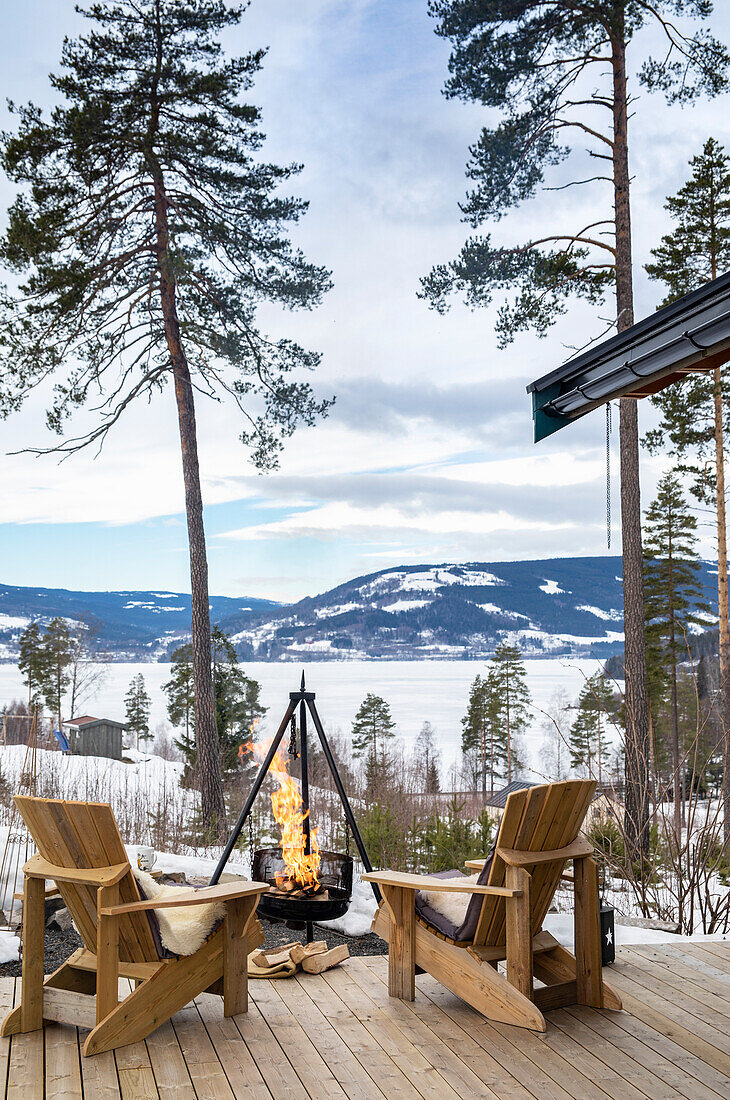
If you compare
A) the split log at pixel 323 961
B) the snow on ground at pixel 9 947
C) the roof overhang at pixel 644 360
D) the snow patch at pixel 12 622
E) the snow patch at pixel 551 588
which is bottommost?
the snow on ground at pixel 9 947

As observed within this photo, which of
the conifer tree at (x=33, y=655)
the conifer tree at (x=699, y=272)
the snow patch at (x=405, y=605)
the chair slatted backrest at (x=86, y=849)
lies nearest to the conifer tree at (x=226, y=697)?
the conifer tree at (x=699, y=272)

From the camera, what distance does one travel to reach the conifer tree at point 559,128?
345 inches

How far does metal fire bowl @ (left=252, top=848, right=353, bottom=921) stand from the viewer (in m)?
4.21

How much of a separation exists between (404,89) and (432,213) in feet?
11.0

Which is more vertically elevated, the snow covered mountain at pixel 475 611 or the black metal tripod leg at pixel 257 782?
the snow covered mountain at pixel 475 611

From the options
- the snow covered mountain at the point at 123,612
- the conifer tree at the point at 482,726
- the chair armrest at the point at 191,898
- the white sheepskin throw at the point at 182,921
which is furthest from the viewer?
the snow covered mountain at the point at 123,612

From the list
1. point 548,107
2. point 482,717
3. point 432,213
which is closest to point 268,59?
point 548,107

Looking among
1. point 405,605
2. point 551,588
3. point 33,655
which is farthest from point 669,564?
point 405,605

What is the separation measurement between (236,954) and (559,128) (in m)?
8.83

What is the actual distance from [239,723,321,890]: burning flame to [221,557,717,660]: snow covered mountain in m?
69.2

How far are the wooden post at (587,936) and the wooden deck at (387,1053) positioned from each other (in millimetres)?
74

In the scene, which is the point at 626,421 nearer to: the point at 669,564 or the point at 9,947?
the point at 9,947

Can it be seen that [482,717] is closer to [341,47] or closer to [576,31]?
[341,47]

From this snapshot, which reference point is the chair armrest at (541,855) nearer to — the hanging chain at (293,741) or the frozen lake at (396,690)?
the hanging chain at (293,741)
